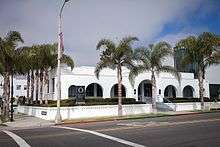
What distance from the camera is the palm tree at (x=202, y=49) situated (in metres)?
35.5

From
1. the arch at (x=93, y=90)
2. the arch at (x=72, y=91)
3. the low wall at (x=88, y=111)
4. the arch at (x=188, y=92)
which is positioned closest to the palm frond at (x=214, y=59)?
the low wall at (x=88, y=111)

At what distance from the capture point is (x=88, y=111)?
30.7 meters

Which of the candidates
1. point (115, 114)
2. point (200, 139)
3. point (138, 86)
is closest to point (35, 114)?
point (115, 114)

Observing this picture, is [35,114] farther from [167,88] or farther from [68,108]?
[167,88]

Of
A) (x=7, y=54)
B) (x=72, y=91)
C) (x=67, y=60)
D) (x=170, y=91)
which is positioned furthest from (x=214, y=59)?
(x=7, y=54)

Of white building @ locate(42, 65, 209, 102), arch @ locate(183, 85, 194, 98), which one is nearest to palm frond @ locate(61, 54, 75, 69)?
white building @ locate(42, 65, 209, 102)

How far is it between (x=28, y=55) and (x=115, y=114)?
33.4ft

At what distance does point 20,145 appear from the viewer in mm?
12320

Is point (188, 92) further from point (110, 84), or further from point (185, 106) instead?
point (110, 84)

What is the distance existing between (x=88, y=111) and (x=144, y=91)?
20.3 meters

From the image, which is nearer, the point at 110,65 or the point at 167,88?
the point at 110,65

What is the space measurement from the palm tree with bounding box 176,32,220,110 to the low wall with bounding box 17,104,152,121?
7.57 meters

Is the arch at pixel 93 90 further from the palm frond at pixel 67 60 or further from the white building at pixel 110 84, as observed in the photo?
the palm frond at pixel 67 60

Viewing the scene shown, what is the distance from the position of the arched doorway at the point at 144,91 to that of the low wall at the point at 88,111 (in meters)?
12.8
